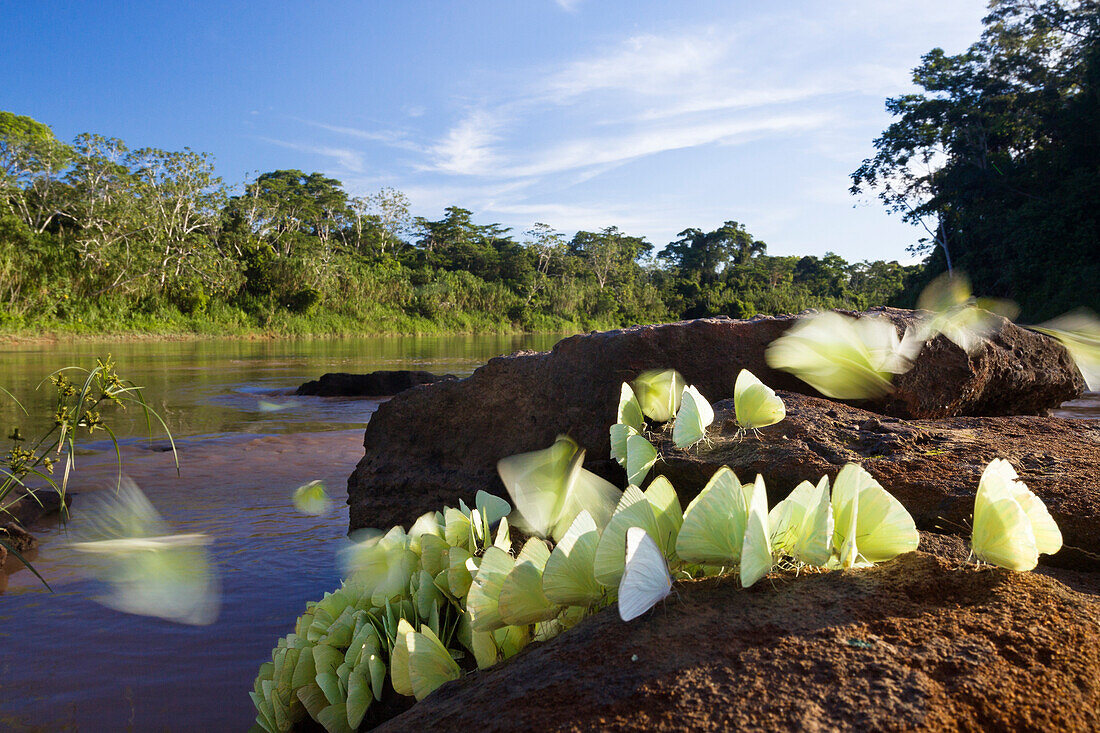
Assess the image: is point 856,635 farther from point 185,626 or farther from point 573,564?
point 185,626

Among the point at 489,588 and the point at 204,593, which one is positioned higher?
the point at 489,588

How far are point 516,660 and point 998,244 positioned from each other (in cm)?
2443

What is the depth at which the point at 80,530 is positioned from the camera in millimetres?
2854

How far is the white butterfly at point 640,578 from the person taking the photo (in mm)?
572

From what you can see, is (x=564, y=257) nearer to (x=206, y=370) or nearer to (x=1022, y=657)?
(x=206, y=370)

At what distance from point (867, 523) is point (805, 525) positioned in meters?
0.06

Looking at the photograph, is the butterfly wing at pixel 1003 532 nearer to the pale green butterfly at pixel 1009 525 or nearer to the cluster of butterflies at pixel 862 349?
the pale green butterfly at pixel 1009 525

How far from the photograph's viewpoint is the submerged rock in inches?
338

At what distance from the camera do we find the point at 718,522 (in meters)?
0.67

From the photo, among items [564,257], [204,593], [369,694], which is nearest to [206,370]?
[204,593]

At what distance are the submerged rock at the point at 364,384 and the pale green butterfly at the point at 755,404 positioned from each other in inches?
300

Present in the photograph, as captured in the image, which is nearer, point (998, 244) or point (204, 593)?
point (204, 593)

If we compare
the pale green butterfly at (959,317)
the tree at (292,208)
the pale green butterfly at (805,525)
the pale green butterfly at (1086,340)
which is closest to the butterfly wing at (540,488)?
the pale green butterfly at (805,525)

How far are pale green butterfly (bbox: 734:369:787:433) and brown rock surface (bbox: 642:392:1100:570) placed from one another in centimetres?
3
